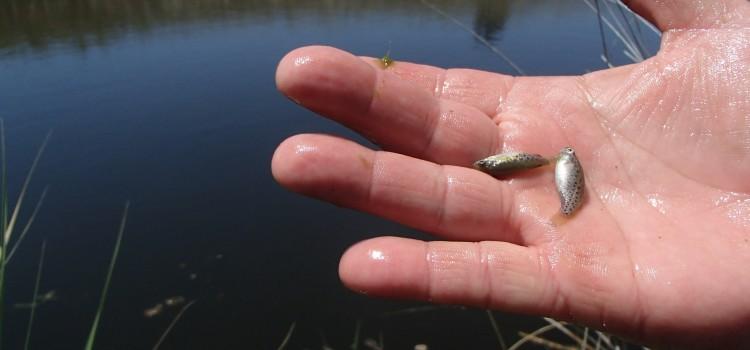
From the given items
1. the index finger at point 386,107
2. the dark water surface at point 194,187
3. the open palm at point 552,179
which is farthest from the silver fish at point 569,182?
the dark water surface at point 194,187

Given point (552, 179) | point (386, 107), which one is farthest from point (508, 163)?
point (386, 107)

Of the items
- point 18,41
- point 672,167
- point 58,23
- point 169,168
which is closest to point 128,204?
point 169,168

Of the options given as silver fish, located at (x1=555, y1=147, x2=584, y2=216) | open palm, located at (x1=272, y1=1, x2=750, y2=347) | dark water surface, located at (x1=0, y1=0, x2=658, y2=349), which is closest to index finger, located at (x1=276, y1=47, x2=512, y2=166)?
open palm, located at (x1=272, y1=1, x2=750, y2=347)

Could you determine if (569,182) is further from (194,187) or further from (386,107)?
(194,187)

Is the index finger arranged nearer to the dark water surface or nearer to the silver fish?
the silver fish

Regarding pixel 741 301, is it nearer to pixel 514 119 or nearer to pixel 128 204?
pixel 514 119

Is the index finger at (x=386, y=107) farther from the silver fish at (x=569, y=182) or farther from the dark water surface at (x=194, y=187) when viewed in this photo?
the dark water surface at (x=194, y=187)
